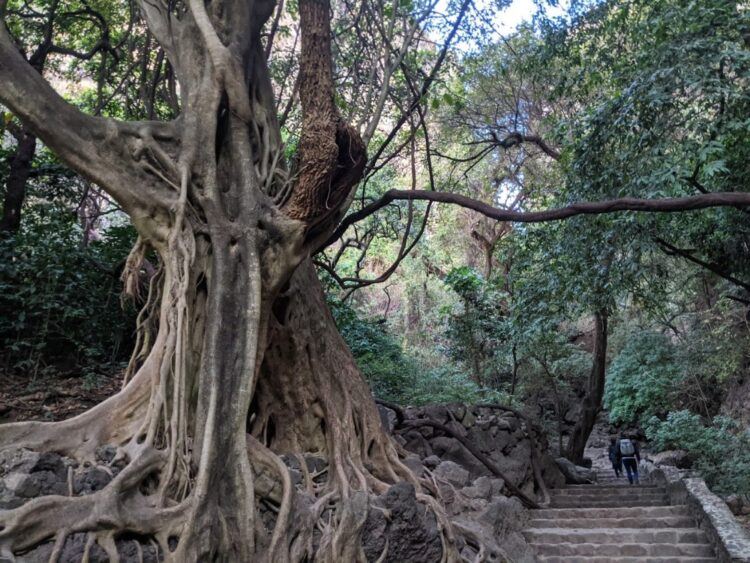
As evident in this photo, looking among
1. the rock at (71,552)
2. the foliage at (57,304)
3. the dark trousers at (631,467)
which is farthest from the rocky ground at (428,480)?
the dark trousers at (631,467)

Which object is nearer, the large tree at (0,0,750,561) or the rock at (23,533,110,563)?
the rock at (23,533,110,563)

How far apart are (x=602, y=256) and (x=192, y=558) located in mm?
6694

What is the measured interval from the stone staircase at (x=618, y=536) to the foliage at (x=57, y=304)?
5101 mm

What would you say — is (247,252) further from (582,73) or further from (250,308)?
(582,73)

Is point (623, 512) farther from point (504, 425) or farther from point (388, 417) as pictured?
point (388, 417)

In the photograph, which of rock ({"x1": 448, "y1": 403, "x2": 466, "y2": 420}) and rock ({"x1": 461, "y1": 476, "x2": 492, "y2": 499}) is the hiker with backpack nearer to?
rock ({"x1": 448, "y1": 403, "x2": 466, "y2": 420})

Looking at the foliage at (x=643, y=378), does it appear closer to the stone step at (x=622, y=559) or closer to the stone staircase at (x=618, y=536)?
the stone staircase at (x=618, y=536)

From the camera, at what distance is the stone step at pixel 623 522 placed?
7.66 meters

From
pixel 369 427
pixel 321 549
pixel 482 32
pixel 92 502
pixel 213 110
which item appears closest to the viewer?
pixel 92 502

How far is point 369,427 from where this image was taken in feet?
18.7

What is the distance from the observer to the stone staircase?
682 cm

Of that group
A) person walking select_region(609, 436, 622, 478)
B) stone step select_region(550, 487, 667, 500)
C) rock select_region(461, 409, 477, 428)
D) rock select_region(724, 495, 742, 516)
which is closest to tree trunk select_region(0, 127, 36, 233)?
rock select_region(461, 409, 477, 428)

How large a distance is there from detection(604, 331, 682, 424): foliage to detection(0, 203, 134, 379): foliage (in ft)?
41.2

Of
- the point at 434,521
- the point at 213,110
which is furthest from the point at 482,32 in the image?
the point at 434,521
